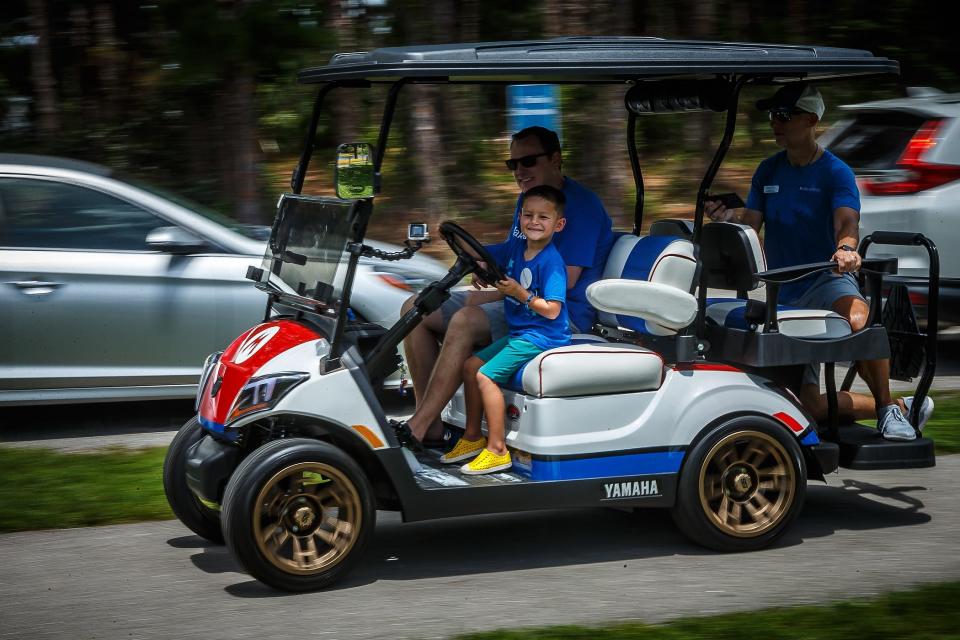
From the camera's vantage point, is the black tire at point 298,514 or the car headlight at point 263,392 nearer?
the black tire at point 298,514

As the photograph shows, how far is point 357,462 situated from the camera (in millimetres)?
4875

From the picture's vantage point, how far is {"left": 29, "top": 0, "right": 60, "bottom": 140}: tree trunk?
42.1 ft

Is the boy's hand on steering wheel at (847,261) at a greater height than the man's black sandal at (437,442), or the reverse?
the boy's hand on steering wheel at (847,261)

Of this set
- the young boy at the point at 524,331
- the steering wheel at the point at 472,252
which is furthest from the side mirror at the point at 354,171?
the young boy at the point at 524,331

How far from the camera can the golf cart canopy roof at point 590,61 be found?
4.68m

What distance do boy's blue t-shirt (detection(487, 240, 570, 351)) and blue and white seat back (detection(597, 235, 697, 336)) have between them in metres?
0.22

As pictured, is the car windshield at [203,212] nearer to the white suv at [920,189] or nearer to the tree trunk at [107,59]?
the white suv at [920,189]

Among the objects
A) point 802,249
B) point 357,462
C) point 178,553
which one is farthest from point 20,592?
point 802,249

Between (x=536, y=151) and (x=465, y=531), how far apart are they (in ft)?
5.65

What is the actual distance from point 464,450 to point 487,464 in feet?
0.74

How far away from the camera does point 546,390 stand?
16.4ft

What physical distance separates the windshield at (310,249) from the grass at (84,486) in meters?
1.32

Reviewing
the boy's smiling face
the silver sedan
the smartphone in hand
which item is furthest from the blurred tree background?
the boy's smiling face

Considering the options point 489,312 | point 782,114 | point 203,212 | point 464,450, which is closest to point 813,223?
point 782,114
